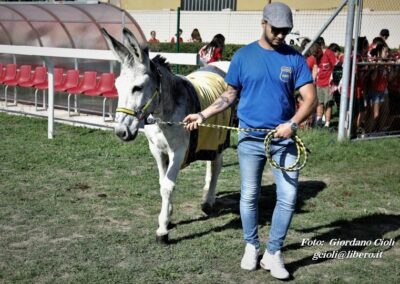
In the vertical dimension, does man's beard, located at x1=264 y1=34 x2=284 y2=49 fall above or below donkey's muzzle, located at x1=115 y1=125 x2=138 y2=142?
above

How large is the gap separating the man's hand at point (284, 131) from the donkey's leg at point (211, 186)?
7.36ft

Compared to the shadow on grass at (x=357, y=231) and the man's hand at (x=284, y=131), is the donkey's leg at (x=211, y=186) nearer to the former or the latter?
the shadow on grass at (x=357, y=231)

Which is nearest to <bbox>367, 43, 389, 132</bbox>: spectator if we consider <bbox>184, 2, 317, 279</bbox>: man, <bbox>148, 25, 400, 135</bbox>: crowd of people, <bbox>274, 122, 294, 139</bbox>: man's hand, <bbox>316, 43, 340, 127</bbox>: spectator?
<bbox>148, 25, 400, 135</bbox>: crowd of people

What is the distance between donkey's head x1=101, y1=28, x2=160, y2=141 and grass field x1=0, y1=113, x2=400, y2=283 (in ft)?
4.01

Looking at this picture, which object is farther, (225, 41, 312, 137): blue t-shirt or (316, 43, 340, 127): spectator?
(316, 43, 340, 127): spectator

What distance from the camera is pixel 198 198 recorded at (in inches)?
284

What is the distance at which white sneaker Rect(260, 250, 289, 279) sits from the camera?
4.77 m

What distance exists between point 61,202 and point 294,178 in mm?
3261

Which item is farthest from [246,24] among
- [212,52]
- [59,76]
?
[212,52]

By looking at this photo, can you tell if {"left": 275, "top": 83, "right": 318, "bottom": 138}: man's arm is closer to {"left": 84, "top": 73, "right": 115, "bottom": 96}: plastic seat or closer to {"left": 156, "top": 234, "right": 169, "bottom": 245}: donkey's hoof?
{"left": 156, "top": 234, "right": 169, "bottom": 245}: donkey's hoof

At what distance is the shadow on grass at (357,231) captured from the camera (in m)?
5.57

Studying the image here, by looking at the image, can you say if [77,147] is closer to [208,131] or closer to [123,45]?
[208,131]

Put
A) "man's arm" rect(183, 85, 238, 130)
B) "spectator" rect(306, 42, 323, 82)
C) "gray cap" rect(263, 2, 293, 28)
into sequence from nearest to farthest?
1. "gray cap" rect(263, 2, 293, 28)
2. "man's arm" rect(183, 85, 238, 130)
3. "spectator" rect(306, 42, 323, 82)

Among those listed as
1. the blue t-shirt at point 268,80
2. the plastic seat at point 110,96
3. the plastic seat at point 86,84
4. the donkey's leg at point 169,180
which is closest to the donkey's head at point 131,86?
the donkey's leg at point 169,180
